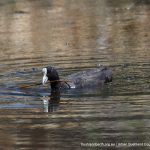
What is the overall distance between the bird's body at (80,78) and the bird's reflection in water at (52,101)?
1.55 ft

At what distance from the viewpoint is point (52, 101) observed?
13836 mm

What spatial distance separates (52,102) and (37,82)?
2102 mm

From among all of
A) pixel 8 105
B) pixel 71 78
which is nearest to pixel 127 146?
pixel 8 105

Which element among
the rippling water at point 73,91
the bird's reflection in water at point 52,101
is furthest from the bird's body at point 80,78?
the bird's reflection in water at point 52,101

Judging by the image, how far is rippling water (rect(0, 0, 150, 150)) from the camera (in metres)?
11.0

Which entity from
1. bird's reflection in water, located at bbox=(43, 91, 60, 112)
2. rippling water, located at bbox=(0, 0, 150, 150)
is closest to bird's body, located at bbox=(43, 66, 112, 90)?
rippling water, located at bbox=(0, 0, 150, 150)

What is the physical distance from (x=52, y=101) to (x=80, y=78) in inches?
69.6

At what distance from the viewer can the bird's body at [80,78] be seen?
15266 mm

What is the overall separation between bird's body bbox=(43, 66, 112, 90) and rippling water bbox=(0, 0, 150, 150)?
268 mm

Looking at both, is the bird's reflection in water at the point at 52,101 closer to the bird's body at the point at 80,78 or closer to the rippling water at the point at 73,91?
the rippling water at the point at 73,91

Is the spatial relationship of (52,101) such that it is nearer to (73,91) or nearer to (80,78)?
(73,91)

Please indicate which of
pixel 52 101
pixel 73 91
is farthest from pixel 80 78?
pixel 52 101

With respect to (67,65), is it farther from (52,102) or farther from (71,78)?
(52,102)

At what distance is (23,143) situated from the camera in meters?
10.6
